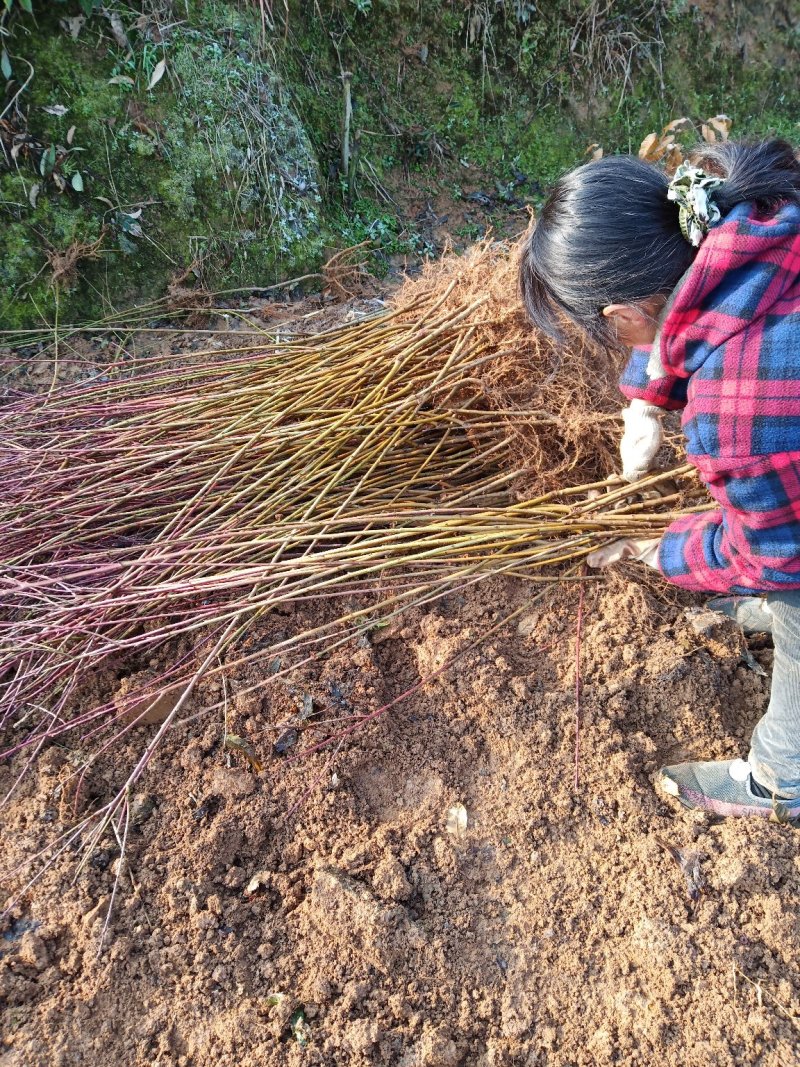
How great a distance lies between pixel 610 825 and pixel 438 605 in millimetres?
748

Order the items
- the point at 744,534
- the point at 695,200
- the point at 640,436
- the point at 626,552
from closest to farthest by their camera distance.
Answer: the point at 695,200
the point at 744,534
the point at 640,436
the point at 626,552

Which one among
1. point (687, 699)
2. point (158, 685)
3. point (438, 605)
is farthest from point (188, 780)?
point (687, 699)

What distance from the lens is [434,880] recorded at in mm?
1456

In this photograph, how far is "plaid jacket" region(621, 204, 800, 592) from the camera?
103 cm

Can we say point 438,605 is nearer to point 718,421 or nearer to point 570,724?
point 570,724

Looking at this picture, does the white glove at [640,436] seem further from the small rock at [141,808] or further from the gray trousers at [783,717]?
the small rock at [141,808]

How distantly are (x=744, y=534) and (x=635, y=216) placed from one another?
631mm

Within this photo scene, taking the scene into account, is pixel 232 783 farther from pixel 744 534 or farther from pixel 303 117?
pixel 303 117

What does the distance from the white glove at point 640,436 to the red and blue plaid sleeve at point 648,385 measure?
15cm

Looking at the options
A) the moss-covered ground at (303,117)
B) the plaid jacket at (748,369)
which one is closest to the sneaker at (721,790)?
the plaid jacket at (748,369)

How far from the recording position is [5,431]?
223 cm

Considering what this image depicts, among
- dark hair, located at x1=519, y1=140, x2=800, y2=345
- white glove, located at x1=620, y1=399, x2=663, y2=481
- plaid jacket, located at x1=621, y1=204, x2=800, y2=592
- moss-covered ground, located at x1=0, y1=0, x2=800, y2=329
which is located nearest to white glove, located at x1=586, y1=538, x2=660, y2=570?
white glove, located at x1=620, y1=399, x2=663, y2=481

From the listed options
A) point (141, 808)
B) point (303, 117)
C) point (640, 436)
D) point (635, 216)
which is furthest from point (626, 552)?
point (303, 117)

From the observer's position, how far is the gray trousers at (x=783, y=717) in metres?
1.39
